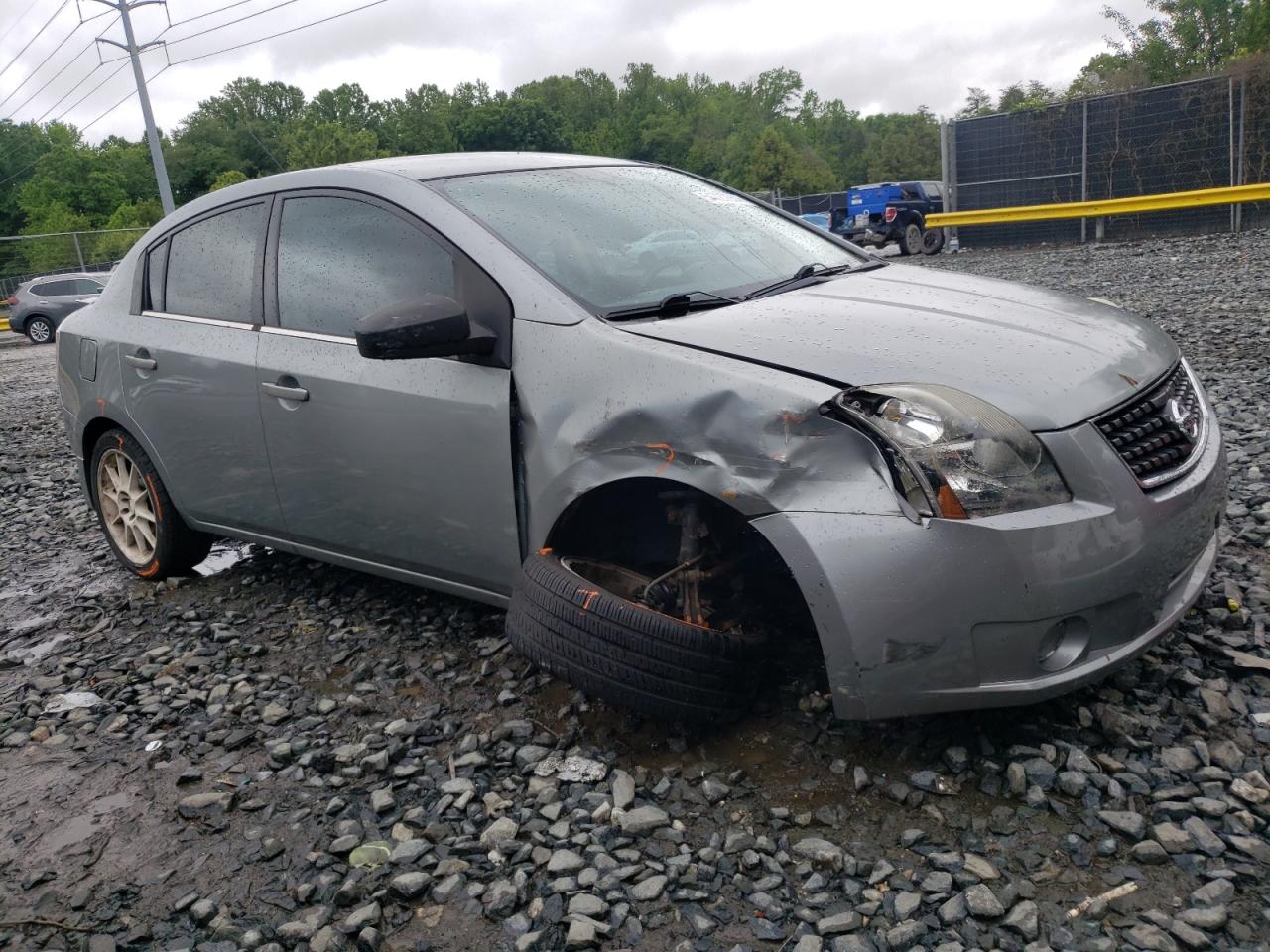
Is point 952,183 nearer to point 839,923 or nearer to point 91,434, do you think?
Answer: point 91,434

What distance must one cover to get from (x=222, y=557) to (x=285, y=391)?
6.00 feet

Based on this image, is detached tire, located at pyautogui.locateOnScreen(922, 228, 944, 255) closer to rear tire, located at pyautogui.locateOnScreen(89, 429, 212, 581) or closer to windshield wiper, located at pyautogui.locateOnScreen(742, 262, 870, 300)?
windshield wiper, located at pyautogui.locateOnScreen(742, 262, 870, 300)

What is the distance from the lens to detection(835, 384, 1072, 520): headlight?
8.30 feet

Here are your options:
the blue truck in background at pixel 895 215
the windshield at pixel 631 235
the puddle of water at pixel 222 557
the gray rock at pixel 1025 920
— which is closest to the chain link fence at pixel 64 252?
the blue truck in background at pixel 895 215

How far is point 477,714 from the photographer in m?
3.43

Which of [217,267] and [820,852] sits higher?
[217,267]

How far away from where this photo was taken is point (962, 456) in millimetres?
2549

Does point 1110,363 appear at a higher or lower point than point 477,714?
higher

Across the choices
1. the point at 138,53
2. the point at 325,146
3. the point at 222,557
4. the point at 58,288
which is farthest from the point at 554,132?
the point at 222,557

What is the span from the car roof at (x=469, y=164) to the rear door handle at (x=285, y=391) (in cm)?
82

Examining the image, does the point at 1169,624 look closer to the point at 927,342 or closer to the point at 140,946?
the point at 927,342

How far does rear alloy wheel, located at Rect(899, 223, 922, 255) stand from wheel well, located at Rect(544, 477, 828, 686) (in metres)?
21.5

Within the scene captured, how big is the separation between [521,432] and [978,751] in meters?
1.53

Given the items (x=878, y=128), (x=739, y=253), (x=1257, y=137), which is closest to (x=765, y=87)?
(x=878, y=128)
